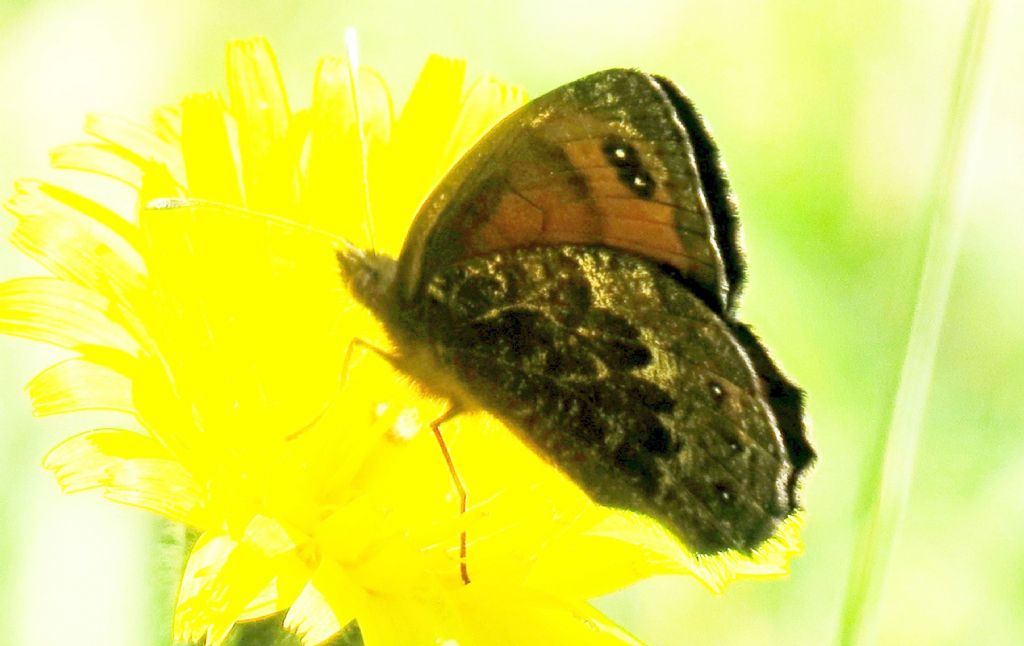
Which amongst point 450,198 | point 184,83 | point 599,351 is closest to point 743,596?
point 599,351

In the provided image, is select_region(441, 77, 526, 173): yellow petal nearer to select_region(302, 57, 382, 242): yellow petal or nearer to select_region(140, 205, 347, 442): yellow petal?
select_region(302, 57, 382, 242): yellow petal

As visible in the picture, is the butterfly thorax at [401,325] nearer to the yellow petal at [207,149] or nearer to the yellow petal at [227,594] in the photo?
the yellow petal at [207,149]

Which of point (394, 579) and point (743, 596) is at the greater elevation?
point (394, 579)

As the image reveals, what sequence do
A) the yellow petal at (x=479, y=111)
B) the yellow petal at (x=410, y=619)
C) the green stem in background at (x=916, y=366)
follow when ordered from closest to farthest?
the yellow petal at (x=410, y=619)
the green stem in background at (x=916, y=366)
the yellow petal at (x=479, y=111)

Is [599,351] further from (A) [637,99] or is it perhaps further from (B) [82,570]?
(B) [82,570]

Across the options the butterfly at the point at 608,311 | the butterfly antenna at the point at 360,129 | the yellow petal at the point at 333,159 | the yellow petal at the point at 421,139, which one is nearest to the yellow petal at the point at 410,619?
the butterfly at the point at 608,311

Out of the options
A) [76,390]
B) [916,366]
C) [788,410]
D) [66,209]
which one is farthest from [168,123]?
[916,366]

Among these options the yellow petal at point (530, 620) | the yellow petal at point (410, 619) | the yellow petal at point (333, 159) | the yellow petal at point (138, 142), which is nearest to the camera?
the yellow petal at point (410, 619)
